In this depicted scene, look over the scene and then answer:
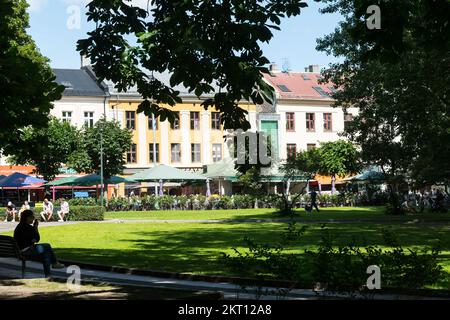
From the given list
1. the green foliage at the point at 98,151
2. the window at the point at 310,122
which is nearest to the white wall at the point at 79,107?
the green foliage at the point at 98,151

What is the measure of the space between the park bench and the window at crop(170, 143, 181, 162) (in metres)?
58.2

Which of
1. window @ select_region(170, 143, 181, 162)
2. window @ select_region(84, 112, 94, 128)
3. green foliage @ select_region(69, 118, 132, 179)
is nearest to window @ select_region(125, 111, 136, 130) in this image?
window @ select_region(84, 112, 94, 128)

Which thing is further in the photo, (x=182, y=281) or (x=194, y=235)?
(x=194, y=235)

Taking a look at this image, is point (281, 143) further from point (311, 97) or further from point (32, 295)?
point (32, 295)

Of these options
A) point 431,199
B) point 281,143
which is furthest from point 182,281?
point 281,143

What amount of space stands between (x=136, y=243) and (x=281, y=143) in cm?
5461

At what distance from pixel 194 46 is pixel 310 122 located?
68.3m

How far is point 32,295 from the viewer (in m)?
9.51

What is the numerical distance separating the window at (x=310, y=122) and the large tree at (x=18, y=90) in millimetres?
66823

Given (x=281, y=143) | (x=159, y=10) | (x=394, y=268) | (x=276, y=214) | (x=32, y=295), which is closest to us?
(x=394, y=268)

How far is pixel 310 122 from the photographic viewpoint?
252ft

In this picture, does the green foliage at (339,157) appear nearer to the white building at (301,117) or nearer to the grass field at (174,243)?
→ the white building at (301,117)

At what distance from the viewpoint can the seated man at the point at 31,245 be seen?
12.5 m

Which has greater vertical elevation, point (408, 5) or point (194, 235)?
point (408, 5)
